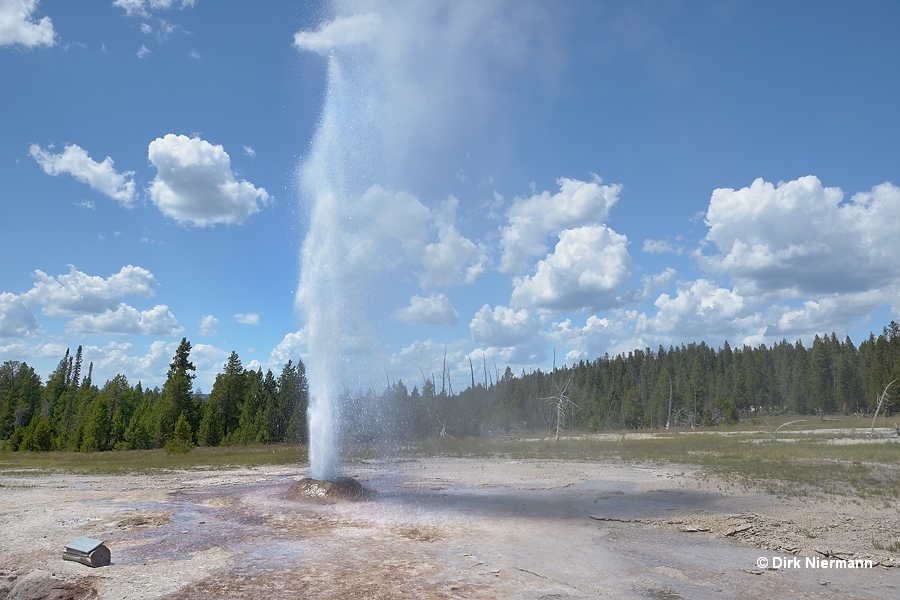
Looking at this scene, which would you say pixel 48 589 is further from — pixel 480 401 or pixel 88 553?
pixel 480 401

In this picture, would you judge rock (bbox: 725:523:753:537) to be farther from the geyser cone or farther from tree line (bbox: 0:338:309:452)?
tree line (bbox: 0:338:309:452)

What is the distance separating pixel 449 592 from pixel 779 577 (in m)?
5.82

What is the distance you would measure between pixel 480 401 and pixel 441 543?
92651mm

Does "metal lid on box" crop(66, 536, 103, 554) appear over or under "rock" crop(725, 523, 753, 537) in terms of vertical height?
over

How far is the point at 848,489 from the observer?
66.7 ft

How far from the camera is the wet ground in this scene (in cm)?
945

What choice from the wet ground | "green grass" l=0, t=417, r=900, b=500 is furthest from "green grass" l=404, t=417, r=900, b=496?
the wet ground

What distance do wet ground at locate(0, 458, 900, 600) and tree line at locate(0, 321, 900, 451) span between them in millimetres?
28249

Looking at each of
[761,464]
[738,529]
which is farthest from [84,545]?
[761,464]

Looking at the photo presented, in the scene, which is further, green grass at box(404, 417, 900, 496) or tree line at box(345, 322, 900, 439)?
tree line at box(345, 322, 900, 439)

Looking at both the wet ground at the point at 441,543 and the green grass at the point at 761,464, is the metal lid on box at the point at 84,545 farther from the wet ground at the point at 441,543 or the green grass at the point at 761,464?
the green grass at the point at 761,464

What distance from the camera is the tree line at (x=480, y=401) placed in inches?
2562

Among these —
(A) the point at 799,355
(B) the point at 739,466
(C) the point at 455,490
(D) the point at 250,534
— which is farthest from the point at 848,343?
(D) the point at 250,534

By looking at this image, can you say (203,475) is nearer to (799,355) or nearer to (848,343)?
(799,355)
